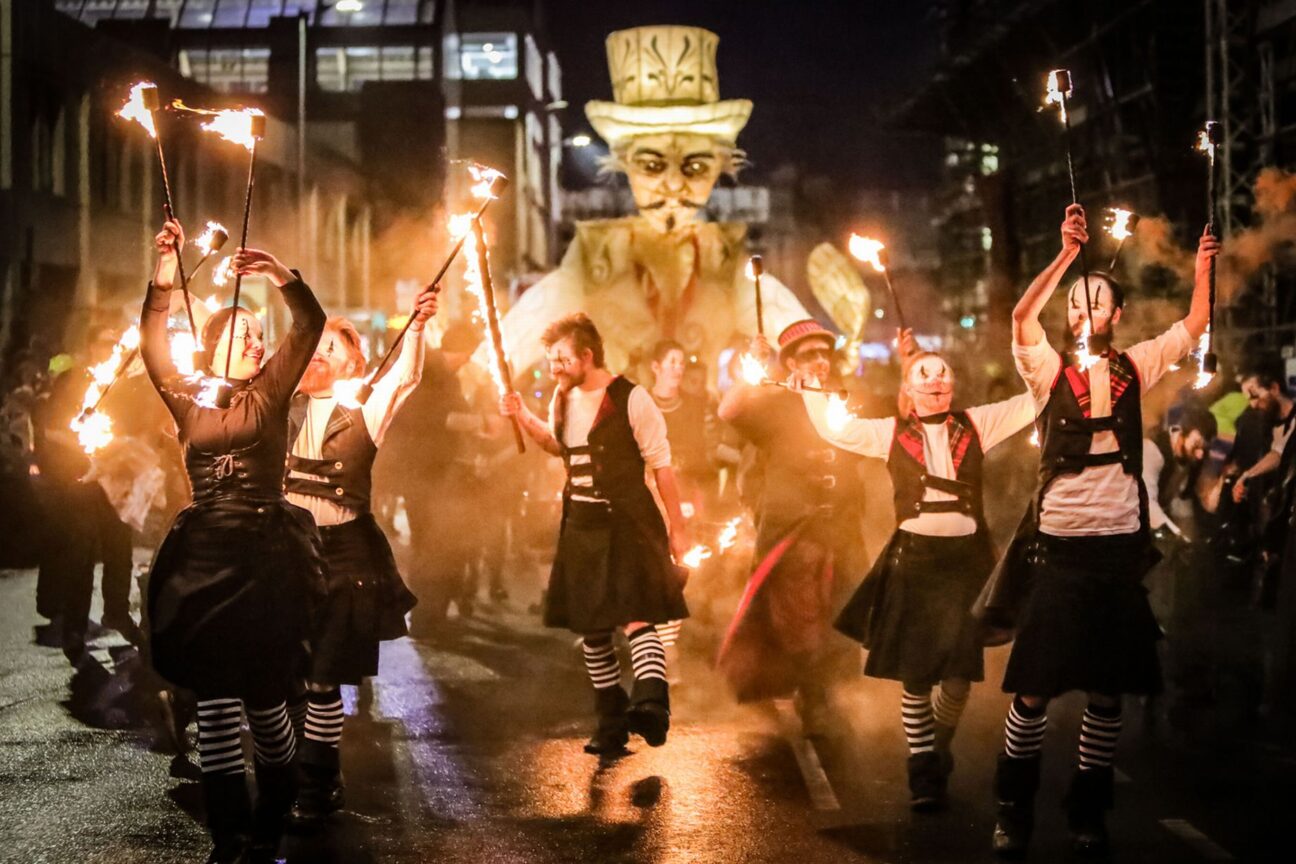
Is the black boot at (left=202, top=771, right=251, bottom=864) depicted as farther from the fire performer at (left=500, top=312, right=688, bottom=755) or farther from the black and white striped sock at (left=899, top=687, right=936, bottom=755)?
the black and white striped sock at (left=899, top=687, right=936, bottom=755)

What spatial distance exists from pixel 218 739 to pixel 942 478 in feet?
9.85

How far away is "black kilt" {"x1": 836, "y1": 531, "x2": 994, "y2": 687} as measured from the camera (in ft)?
19.4

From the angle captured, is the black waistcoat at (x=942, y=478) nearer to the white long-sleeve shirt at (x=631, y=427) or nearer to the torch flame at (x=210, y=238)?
the white long-sleeve shirt at (x=631, y=427)

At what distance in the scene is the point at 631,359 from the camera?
12.1 meters

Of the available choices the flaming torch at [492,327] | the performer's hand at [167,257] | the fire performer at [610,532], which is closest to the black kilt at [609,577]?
the fire performer at [610,532]

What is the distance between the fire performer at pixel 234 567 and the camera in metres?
4.86

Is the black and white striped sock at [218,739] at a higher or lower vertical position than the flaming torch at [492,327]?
lower

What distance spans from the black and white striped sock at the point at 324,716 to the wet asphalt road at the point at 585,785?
13.0 inches

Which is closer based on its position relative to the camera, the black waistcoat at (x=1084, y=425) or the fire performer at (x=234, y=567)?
the fire performer at (x=234, y=567)

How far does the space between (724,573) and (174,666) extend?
5.74m

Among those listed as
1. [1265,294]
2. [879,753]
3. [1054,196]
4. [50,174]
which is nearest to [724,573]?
[879,753]

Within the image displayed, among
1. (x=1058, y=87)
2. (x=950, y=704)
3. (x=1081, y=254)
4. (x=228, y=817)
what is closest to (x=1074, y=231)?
(x=1081, y=254)

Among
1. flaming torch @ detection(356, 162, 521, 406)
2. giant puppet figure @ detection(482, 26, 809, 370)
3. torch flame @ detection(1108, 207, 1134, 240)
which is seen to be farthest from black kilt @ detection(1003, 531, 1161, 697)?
giant puppet figure @ detection(482, 26, 809, 370)

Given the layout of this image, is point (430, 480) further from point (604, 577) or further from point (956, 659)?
point (956, 659)
